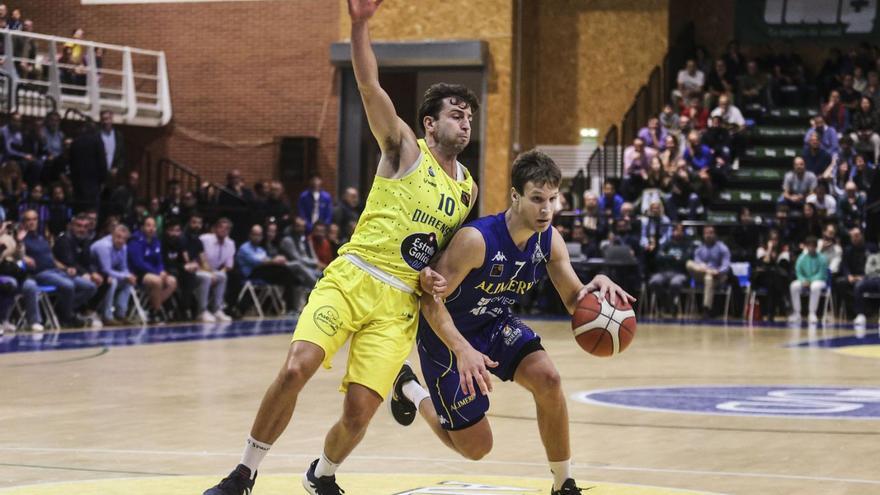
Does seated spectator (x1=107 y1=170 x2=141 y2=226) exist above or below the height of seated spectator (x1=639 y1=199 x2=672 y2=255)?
above

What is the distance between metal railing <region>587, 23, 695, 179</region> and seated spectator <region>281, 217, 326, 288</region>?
6.02 metres

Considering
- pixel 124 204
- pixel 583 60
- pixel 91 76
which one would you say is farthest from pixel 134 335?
pixel 583 60

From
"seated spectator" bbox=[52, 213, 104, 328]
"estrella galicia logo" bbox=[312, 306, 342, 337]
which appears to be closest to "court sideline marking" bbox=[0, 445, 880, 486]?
"estrella galicia logo" bbox=[312, 306, 342, 337]

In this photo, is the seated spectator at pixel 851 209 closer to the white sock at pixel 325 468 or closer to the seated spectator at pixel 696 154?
the seated spectator at pixel 696 154

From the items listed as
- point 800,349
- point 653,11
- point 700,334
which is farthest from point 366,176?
point 800,349

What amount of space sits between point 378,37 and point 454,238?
19966 mm

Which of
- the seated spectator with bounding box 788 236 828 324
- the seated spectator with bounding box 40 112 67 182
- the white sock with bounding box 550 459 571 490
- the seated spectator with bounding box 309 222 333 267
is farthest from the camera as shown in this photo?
the seated spectator with bounding box 309 222 333 267

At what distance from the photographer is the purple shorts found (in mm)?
5855

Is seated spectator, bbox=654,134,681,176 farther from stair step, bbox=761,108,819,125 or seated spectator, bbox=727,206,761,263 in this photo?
stair step, bbox=761,108,819,125

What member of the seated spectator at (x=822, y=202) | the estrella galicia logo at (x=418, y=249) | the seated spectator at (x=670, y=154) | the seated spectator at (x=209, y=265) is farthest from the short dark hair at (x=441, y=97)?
the seated spectator at (x=670, y=154)

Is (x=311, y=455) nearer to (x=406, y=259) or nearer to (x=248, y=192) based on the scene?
(x=406, y=259)

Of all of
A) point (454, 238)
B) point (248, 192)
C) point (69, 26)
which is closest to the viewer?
point (454, 238)

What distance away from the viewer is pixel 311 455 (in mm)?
7281

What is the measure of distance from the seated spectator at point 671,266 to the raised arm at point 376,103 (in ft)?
50.1
